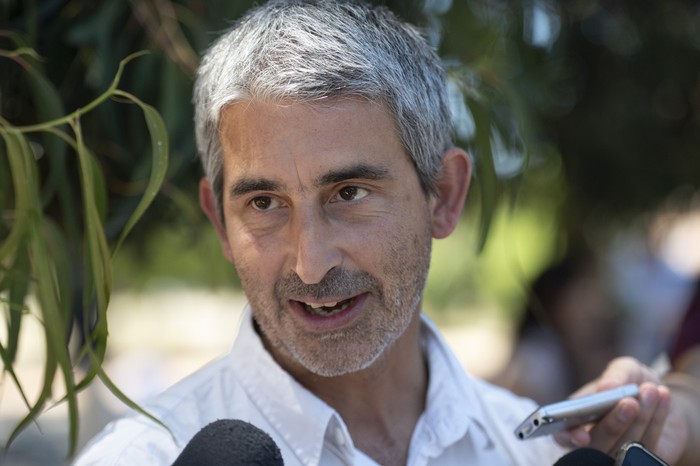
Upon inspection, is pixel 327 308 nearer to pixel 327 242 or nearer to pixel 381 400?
pixel 327 242

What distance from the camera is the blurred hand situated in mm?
1366

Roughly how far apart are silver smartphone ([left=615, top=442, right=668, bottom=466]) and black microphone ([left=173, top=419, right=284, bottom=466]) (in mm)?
374

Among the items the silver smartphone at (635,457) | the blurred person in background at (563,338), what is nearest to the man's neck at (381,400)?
the silver smartphone at (635,457)

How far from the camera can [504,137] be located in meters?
1.92

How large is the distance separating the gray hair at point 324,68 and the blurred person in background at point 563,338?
7.61ft

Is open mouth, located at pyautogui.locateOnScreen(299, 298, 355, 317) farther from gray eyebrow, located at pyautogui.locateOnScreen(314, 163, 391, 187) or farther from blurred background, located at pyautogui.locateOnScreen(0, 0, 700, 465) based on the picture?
blurred background, located at pyautogui.locateOnScreen(0, 0, 700, 465)

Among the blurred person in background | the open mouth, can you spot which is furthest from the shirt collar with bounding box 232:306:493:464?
the blurred person in background

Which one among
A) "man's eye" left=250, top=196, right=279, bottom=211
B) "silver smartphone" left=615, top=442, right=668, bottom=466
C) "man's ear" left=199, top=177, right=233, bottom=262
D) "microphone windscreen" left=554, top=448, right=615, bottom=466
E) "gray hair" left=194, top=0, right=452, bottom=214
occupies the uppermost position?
"gray hair" left=194, top=0, right=452, bottom=214

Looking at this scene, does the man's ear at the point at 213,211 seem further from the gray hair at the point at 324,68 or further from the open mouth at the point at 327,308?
the open mouth at the point at 327,308

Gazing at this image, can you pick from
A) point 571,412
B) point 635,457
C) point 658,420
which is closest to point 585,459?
point 635,457

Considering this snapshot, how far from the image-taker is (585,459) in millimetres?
1138

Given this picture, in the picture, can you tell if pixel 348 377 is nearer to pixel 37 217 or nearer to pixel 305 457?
pixel 305 457

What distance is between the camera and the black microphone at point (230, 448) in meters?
0.96

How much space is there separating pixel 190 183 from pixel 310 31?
728mm
